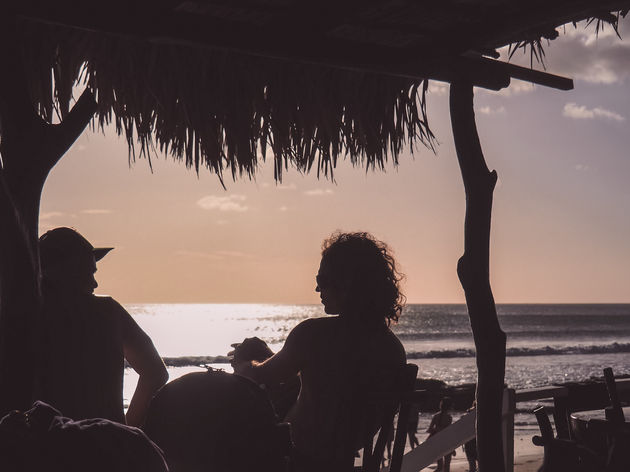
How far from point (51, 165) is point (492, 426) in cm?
226

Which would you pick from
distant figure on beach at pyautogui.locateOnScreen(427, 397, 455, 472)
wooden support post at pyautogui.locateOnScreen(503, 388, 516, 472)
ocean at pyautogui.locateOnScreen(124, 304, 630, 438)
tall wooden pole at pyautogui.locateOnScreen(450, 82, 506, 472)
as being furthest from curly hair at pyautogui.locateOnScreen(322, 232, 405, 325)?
ocean at pyautogui.locateOnScreen(124, 304, 630, 438)

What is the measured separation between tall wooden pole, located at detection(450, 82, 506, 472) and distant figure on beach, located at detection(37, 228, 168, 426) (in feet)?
5.67

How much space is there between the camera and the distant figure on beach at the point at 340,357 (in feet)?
7.82

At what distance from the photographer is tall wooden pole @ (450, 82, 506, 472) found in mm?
3619

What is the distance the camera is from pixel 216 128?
368cm

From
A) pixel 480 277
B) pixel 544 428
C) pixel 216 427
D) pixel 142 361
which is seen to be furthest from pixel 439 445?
pixel 216 427

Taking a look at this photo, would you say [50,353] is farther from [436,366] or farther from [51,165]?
[436,366]

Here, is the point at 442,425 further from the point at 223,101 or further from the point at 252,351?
the point at 252,351

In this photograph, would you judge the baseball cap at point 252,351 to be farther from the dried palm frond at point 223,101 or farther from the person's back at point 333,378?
the dried palm frond at point 223,101

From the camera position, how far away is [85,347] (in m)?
2.36

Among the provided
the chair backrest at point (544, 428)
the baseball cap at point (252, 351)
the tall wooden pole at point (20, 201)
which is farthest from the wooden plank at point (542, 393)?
the tall wooden pole at point (20, 201)

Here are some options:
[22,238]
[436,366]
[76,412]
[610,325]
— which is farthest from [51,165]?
[610,325]

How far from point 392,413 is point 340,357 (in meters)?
0.23

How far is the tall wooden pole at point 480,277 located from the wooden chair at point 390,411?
1168 millimetres
